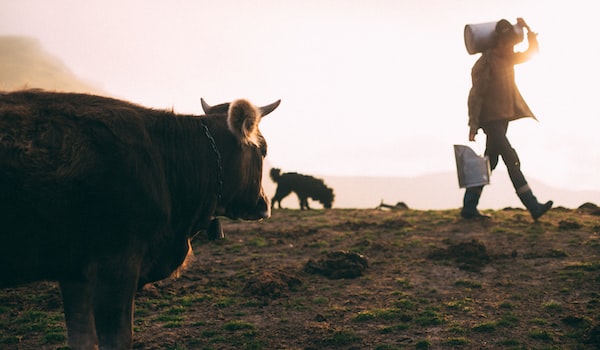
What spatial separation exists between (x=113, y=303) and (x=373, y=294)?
486 centimetres

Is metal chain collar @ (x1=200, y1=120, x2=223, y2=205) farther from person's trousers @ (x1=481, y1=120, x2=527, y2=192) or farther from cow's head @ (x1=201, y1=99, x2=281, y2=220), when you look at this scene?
person's trousers @ (x1=481, y1=120, x2=527, y2=192)

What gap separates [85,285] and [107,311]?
26.1 inches

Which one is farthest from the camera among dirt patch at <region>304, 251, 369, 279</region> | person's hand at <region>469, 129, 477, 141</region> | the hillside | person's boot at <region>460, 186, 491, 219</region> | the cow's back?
person's boot at <region>460, 186, 491, 219</region>

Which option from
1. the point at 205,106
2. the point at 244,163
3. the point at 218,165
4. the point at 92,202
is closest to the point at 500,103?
the point at 205,106

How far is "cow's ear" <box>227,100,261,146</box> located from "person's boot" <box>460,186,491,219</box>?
313 inches

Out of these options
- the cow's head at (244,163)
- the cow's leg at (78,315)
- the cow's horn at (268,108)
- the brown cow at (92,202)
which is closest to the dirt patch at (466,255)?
the cow's head at (244,163)

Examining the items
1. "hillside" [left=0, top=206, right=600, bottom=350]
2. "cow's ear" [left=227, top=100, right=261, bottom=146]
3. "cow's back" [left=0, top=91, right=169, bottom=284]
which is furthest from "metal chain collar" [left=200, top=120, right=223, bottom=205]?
"hillside" [left=0, top=206, right=600, bottom=350]

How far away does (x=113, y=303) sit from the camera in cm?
450

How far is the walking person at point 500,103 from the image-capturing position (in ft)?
40.1

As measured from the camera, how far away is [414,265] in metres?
10.0

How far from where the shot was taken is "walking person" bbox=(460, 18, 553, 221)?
12.2 metres

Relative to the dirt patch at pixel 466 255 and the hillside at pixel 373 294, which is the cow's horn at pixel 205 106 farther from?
the dirt patch at pixel 466 255

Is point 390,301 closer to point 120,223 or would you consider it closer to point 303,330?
point 303,330

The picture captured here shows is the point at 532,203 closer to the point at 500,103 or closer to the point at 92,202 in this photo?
the point at 500,103
